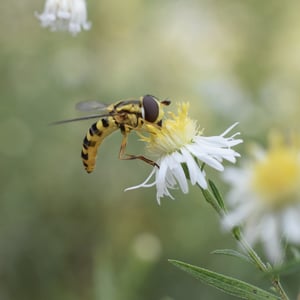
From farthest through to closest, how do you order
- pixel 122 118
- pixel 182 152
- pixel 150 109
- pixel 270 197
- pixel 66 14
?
pixel 66 14, pixel 122 118, pixel 150 109, pixel 182 152, pixel 270 197

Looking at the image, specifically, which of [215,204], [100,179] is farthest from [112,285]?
[215,204]

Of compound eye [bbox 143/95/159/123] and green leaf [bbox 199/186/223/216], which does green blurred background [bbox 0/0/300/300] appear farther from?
green leaf [bbox 199/186/223/216]

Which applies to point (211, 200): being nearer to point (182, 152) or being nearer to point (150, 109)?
point (182, 152)

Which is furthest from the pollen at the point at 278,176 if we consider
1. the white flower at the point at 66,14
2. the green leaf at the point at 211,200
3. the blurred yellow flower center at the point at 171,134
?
the white flower at the point at 66,14

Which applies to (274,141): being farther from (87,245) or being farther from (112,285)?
(87,245)

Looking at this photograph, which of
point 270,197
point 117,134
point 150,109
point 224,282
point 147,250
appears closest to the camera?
point 270,197

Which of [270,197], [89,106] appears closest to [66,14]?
[89,106]
